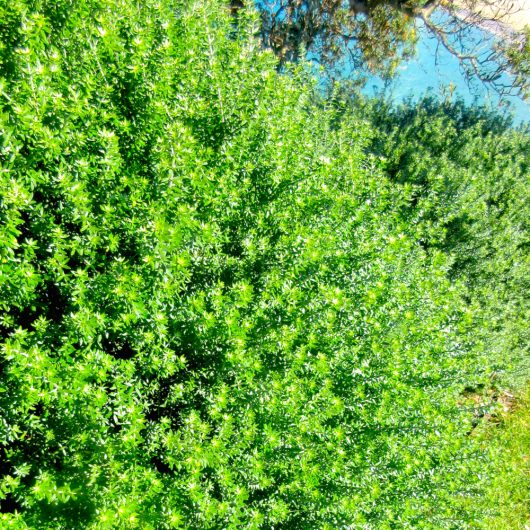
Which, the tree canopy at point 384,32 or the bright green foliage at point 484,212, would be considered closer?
the bright green foliage at point 484,212

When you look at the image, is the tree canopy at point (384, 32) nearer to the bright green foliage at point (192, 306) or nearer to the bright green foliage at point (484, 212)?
the bright green foliage at point (484, 212)

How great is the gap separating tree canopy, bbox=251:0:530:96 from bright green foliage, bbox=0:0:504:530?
5.92 metres

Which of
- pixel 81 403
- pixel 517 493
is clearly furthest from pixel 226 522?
pixel 517 493

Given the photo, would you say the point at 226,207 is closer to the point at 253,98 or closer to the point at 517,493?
the point at 253,98

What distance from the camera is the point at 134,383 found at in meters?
2.93

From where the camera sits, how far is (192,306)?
2.91 metres

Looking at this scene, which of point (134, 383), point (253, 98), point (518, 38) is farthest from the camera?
point (518, 38)

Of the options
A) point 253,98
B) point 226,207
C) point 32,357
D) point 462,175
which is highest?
point 462,175

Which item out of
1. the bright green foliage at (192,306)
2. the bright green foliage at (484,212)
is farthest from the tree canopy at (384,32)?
the bright green foliage at (192,306)

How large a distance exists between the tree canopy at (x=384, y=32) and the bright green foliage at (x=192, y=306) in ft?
19.4

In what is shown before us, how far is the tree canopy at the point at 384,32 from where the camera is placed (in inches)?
351

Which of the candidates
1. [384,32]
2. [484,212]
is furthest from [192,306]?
[384,32]

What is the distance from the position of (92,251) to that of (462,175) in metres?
5.59

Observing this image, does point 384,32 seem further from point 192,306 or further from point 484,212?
point 192,306
